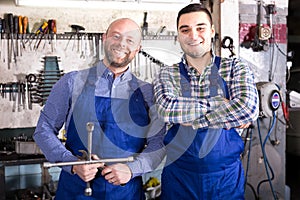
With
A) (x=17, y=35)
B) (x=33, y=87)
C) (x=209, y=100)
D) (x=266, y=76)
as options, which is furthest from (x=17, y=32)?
(x=266, y=76)

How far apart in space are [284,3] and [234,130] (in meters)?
1.75

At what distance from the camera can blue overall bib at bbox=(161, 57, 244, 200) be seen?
1.47m

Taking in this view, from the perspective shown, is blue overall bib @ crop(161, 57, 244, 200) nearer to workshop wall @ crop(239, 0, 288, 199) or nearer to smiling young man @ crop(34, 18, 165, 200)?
smiling young man @ crop(34, 18, 165, 200)

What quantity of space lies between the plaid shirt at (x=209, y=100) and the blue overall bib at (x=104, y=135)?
0.38 ft

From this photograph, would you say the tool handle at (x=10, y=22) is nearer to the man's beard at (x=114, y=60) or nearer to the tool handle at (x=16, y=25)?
the tool handle at (x=16, y=25)

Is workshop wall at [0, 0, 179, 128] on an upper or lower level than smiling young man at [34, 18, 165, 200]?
upper

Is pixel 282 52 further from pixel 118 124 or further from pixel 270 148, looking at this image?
pixel 118 124

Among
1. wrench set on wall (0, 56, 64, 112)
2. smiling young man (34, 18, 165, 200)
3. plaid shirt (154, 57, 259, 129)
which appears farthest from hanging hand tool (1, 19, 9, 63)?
plaid shirt (154, 57, 259, 129)

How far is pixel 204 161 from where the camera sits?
147 centimetres

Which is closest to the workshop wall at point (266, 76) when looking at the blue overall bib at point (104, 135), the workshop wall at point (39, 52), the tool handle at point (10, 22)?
the workshop wall at point (39, 52)

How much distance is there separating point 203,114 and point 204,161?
0.61 ft

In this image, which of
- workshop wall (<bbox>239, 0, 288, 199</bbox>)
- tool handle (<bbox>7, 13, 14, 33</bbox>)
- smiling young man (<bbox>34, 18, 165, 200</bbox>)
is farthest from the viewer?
workshop wall (<bbox>239, 0, 288, 199</bbox>)

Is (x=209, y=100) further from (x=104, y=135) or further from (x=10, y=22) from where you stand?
(x=10, y=22)

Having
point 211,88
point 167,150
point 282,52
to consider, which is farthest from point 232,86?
point 282,52
